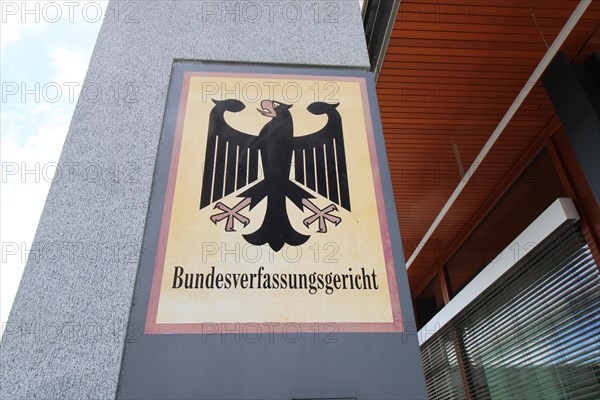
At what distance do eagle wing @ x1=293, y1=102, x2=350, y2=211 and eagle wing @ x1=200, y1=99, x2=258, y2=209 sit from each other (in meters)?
0.15

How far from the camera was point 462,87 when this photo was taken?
3.23 m

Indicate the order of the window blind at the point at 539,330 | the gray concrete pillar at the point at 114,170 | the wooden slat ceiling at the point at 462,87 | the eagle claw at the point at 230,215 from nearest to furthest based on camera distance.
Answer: the gray concrete pillar at the point at 114,170 → the eagle claw at the point at 230,215 → the wooden slat ceiling at the point at 462,87 → the window blind at the point at 539,330

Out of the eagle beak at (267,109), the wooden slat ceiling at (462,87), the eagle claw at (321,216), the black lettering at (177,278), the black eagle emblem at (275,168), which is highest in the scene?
the wooden slat ceiling at (462,87)

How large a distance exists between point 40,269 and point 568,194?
3486 millimetres

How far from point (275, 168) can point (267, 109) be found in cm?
26

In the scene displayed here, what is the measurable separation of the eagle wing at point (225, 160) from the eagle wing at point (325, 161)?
0.15 meters

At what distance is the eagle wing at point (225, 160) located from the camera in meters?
1.31

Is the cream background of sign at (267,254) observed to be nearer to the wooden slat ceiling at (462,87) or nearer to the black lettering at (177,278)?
the black lettering at (177,278)

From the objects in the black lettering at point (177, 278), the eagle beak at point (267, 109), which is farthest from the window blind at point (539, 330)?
the black lettering at point (177, 278)

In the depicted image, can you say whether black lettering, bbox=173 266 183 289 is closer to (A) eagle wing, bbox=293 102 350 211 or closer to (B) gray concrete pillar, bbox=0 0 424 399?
(B) gray concrete pillar, bbox=0 0 424 399

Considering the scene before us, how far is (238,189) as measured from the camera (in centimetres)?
132

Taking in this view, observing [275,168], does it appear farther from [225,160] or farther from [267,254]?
[267,254]

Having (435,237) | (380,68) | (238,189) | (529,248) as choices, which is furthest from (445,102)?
(238,189)

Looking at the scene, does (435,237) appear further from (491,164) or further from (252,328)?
(252,328)
